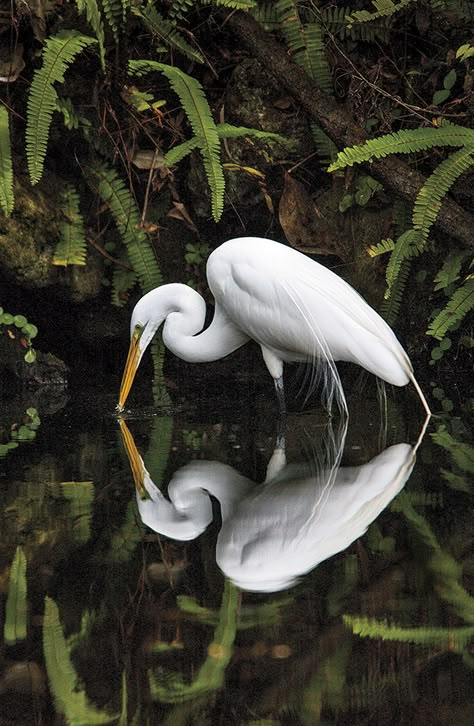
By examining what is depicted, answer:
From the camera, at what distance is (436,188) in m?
6.17

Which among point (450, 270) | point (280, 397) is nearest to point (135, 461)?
point (280, 397)

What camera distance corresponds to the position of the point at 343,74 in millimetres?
6988

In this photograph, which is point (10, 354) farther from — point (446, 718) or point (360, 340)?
point (446, 718)

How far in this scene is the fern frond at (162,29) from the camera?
6680mm

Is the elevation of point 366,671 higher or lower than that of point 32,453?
higher

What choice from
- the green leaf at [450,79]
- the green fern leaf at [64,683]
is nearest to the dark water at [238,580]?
the green fern leaf at [64,683]

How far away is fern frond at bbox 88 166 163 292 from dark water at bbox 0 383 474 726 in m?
1.80

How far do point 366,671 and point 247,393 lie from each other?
4.19m

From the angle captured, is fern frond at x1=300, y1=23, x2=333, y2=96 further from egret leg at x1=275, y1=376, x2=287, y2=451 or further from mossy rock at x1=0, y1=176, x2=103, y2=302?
egret leg at x1=275, y1=376, x2=287, y2=451

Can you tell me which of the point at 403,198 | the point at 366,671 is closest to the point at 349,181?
the point at 403,198

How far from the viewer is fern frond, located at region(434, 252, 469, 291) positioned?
6531 mm

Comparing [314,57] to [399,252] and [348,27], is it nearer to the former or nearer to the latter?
[348,27]

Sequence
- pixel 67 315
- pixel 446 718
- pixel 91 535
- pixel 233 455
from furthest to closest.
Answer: pixel 67 315 < pixel 233 455 < pixel 91 535 < pixel 446 718

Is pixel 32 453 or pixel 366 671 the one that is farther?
pixel 32 453
